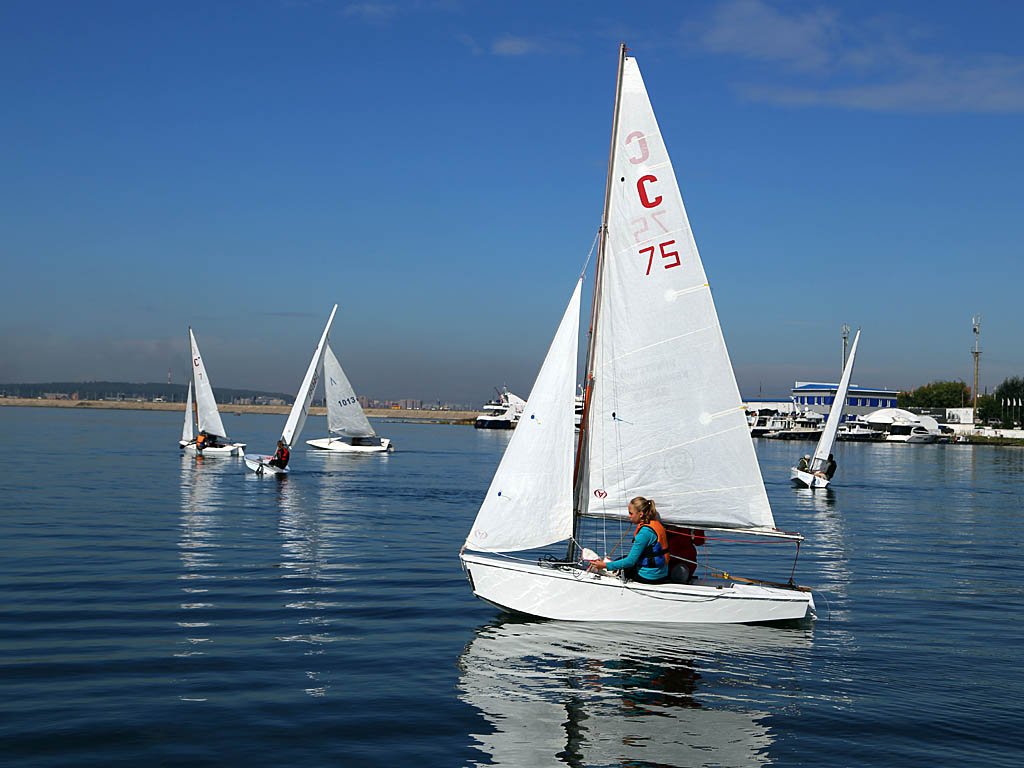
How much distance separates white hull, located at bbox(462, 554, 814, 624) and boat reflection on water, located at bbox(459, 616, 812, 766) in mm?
293

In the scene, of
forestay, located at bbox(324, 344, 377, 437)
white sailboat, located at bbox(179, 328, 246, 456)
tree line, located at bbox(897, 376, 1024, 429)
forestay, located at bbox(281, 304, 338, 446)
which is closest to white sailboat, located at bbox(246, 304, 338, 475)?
forestay, located at bbox(281, 304, 338, 446)

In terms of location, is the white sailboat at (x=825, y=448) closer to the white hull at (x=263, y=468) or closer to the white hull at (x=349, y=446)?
the white hull at (x=263, y=468)

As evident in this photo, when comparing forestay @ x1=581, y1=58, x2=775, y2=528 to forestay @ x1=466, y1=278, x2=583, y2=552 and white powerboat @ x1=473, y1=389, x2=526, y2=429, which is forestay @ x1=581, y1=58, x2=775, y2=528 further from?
white powerboat @ x1=473, y1=389, x2=526, y2=429

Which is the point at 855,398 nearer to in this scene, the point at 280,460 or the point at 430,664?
the point at 280,460

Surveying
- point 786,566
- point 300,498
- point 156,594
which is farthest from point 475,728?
point 300,498

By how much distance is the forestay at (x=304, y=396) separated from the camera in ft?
168

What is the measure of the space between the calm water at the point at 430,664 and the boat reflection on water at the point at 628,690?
0.15ft

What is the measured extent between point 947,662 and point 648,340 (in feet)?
23.6

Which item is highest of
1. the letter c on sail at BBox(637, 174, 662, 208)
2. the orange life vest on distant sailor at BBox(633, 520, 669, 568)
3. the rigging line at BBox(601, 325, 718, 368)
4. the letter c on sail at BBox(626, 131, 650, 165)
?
the letter c on sail at BBox(626, 131, 650, 165)

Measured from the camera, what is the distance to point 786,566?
2467cm

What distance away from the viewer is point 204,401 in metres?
64.0

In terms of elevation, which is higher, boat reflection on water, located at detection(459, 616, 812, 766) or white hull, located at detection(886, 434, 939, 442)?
white hull, located at detection(886, 434, 939, 442)

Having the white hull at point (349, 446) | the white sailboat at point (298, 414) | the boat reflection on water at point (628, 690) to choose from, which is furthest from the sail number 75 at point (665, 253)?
the white hull at point (349, 446)

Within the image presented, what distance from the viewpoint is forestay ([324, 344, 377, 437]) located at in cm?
7356
